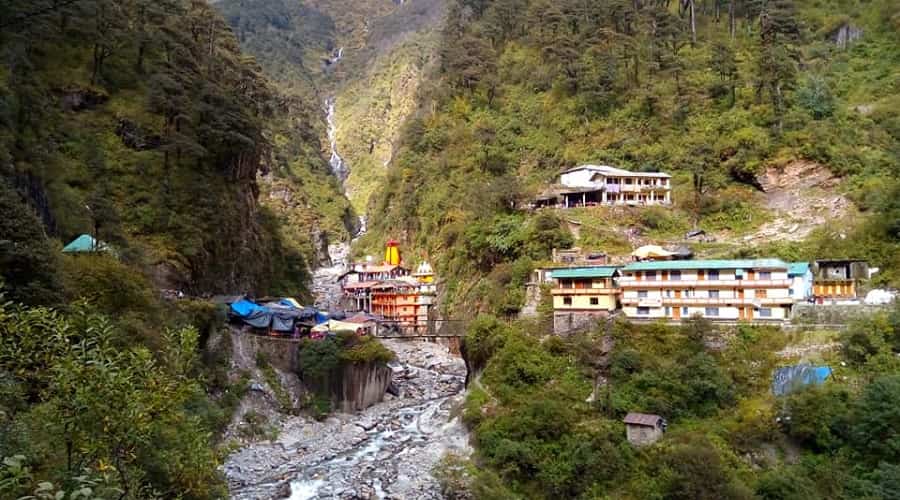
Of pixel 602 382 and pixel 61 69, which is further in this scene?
pixel 61 69

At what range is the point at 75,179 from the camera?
88.0ft

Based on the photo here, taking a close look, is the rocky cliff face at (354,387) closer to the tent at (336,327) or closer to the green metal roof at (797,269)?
the tent at (336,327)

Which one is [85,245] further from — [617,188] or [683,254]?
[617,188]

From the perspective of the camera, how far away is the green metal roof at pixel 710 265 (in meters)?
24.6

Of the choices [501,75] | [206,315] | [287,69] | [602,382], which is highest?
[287,69]

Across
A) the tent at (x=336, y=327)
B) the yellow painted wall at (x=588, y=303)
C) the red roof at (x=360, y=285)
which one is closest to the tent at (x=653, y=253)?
the yellow painted wall at (x=588, y=303)

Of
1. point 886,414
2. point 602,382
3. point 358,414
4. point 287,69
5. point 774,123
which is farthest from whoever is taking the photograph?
point 287,69

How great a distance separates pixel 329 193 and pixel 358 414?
59468mm

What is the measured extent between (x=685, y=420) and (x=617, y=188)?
764 inches

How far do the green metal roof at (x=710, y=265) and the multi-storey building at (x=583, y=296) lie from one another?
48.9 inches

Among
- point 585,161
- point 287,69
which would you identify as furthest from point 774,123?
point 287,69

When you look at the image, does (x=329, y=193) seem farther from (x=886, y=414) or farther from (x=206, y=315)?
(x=886, y=414)

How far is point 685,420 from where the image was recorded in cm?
2150

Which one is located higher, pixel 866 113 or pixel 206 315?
pixel 866 113
